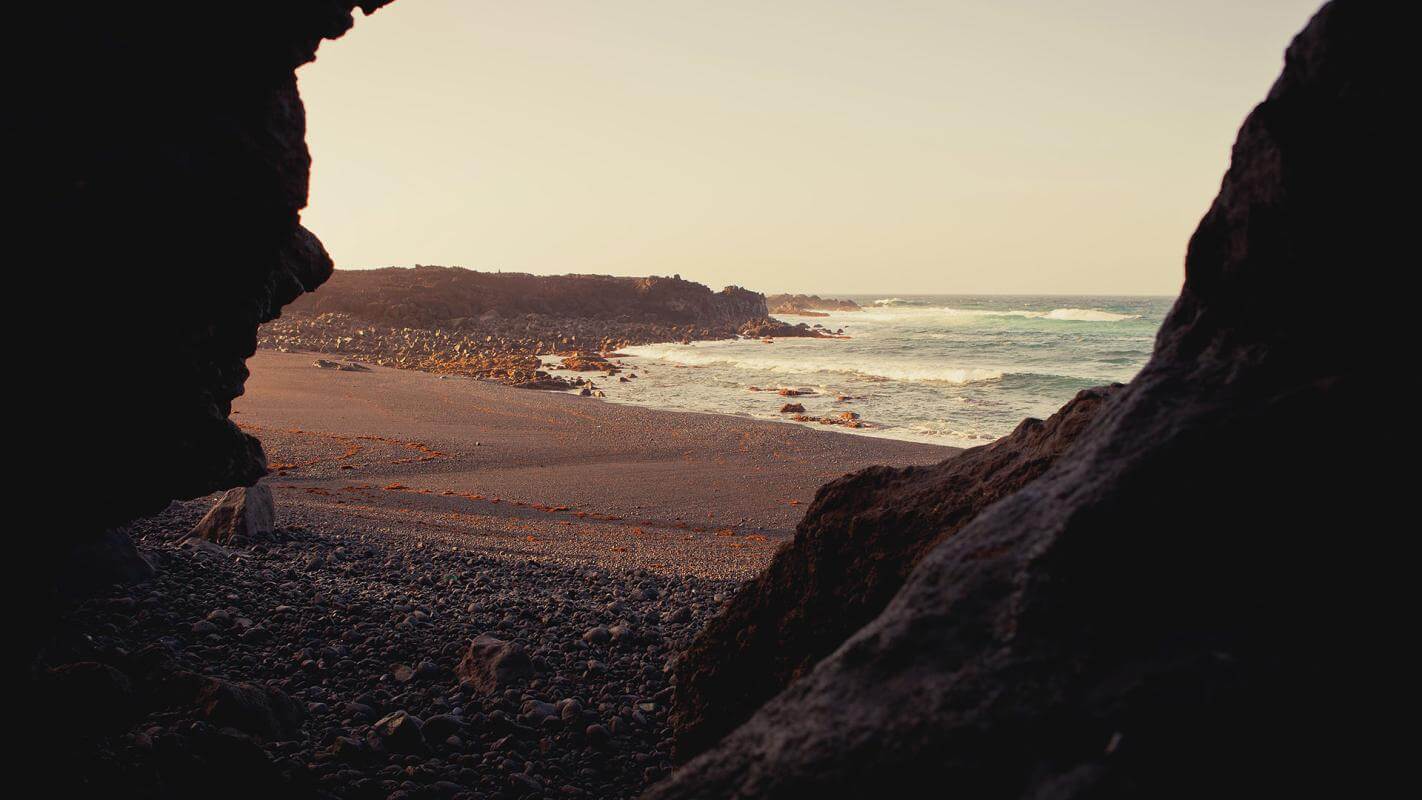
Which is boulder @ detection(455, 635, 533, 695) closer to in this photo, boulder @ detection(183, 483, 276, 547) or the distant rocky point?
boulder @ detection(183, 483, 276, 547)

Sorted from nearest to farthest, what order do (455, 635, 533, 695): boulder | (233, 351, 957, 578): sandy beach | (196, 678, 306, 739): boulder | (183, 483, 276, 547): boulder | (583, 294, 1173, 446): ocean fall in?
(196, 678, 306, 739): boulder → (455, 635, 533, 695): boulder → (183, 483, 276, 547): boulder → (233, 351, 957, 578): sandy beach → (583, 294, 1173, 446): ocean

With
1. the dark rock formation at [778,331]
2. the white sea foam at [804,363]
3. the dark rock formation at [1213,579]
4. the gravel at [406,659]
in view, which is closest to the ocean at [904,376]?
the white sea foam at [804,363]

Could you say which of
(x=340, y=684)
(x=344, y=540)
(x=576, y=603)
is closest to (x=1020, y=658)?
(x=340, y=684)

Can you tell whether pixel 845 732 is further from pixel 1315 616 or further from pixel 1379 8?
pixel 1379 8

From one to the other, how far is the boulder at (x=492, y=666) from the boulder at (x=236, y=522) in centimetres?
361

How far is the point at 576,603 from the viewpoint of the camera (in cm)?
659

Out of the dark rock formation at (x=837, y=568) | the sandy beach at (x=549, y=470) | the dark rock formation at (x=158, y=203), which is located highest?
the dark rock formation at (x=158, y=203)

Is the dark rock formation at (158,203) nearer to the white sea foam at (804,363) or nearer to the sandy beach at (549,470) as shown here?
the sandy beach at (549,470)

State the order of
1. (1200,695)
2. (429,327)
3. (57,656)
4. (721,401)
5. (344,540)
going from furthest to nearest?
(429,327), (721,401), (344,540), (57,656), (1200,695)

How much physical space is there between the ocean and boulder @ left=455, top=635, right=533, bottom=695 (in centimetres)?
1368

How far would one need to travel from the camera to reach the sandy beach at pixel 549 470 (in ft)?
31.3

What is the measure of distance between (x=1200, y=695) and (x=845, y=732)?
29.8 inches

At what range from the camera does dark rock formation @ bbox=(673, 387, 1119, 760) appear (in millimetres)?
3621

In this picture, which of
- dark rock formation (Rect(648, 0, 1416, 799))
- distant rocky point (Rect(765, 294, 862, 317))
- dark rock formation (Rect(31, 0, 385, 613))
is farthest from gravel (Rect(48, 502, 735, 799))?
distant rocky point (Rect(765, 294, 862, 317))
